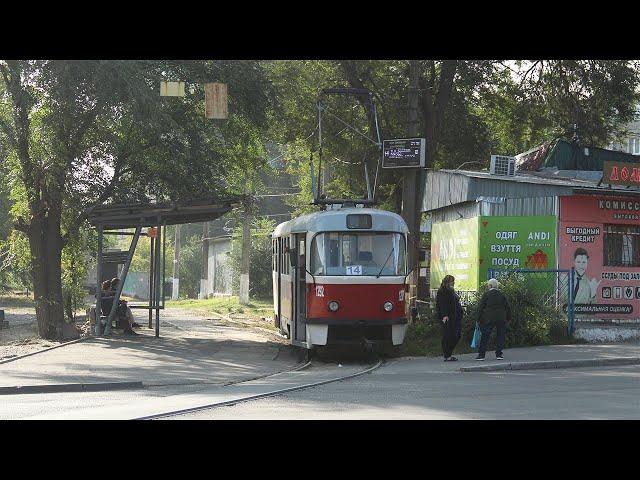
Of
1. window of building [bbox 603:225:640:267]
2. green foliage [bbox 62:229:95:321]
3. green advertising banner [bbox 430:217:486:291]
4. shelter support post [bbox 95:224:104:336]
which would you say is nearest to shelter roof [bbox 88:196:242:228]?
shelter support post [bbox 95:224:104:336]

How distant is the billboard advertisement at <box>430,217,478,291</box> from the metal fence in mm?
1379

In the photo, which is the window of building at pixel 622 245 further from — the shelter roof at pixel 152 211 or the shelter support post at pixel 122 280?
the shelter support post at pixel 122 280

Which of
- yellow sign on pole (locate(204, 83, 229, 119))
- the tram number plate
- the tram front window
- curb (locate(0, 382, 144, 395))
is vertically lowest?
curb (locate(0, 382, 144, 395))

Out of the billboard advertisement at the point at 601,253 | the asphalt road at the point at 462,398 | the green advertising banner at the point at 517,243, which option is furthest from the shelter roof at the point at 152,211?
the billboard advertisement at the point at 601,253

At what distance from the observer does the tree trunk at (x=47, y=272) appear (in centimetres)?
2800

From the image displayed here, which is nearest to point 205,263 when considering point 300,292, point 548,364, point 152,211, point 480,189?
point 152,211

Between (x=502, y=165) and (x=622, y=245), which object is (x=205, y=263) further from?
(x=622, y=245)

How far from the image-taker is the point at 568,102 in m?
32.3

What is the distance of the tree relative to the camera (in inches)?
952

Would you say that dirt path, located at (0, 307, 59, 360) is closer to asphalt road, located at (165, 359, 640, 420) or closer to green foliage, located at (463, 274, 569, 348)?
asphalt road, located at (165, 359, 640, 420)

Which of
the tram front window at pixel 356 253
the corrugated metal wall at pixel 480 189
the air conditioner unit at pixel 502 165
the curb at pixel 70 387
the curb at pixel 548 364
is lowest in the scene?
the curb at pixel 70 387

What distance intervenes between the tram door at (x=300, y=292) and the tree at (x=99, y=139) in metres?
5.00
